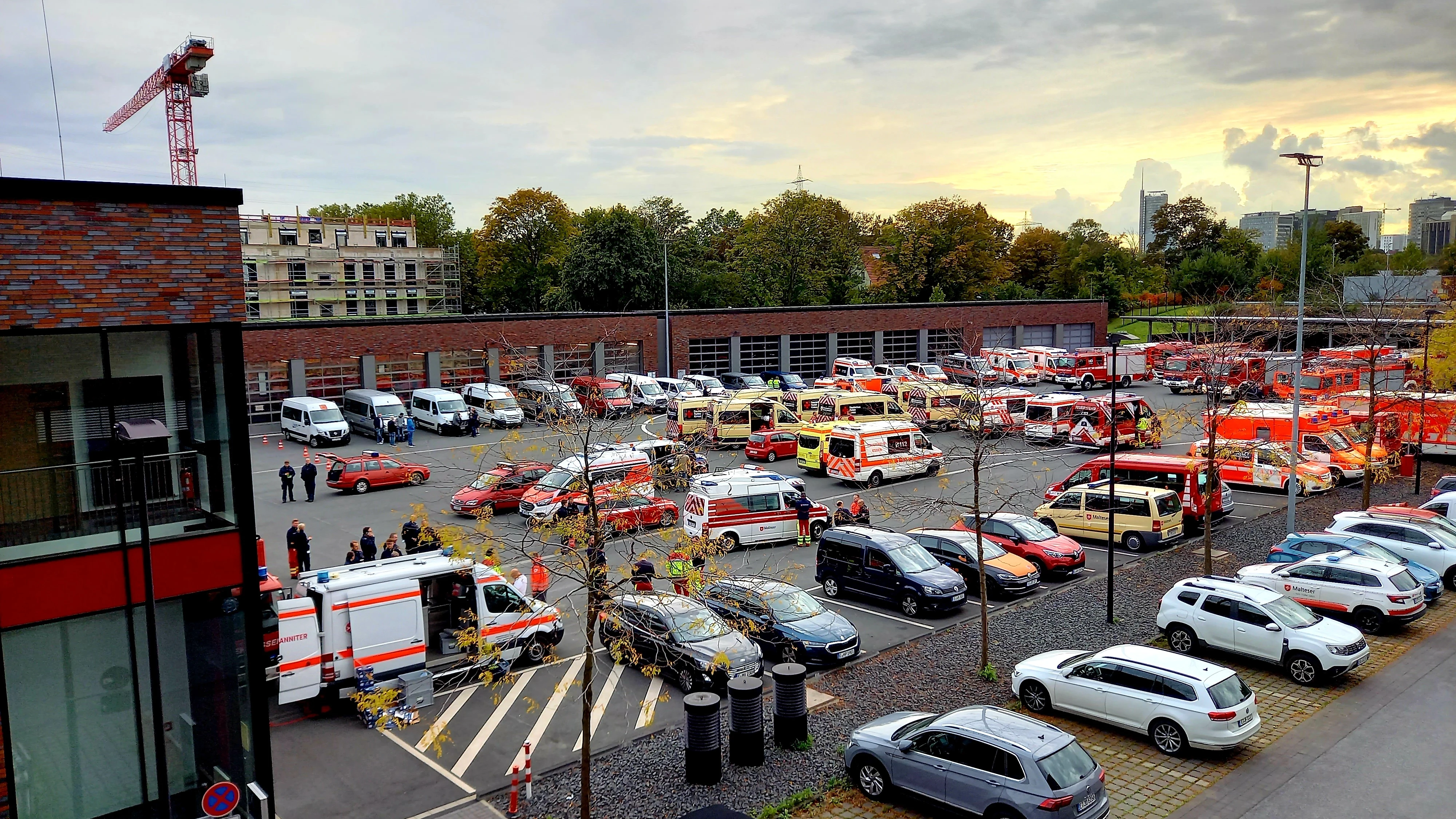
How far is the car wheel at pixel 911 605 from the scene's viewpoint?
18.0m

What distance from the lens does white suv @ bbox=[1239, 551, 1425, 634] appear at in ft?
56.5

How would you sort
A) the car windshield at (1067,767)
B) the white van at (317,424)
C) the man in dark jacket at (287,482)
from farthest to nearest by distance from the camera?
the white van at (317,424), the man in dark jacket at (287,482), the car windshield at (1067,767)

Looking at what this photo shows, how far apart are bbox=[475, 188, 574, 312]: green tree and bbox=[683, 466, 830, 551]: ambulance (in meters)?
56.8

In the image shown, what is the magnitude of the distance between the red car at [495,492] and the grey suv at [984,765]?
15174 millimetres

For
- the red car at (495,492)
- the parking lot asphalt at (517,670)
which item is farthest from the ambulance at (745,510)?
the red car at (495,492)

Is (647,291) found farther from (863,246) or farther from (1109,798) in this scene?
(1109,798)

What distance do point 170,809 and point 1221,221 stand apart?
109279 millimetres

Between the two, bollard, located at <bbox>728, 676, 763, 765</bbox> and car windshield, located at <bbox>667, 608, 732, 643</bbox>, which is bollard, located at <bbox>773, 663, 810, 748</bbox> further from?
car windshield, located at <bbox>667, 608, 732, 643</bbox>

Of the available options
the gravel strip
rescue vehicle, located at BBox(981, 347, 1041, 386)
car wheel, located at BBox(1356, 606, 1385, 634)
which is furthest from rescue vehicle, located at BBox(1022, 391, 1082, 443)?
car wheel, located at BBox(1356, 606, 1385, 634)

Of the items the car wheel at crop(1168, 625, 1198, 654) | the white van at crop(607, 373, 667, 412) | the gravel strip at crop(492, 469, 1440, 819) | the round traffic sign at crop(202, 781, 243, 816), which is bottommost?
the gravel strip at crop(492, 469, 1440, 819)

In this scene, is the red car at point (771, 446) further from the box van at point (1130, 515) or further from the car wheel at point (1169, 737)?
the car wheel at point (1169, 737)

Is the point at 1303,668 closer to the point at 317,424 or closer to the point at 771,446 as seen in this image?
the point at 771,446

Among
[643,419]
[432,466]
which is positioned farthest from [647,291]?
[432,466]

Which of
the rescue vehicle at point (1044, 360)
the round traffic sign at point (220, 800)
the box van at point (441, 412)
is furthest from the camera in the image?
the rescue vehicle at point (1044, 360)
